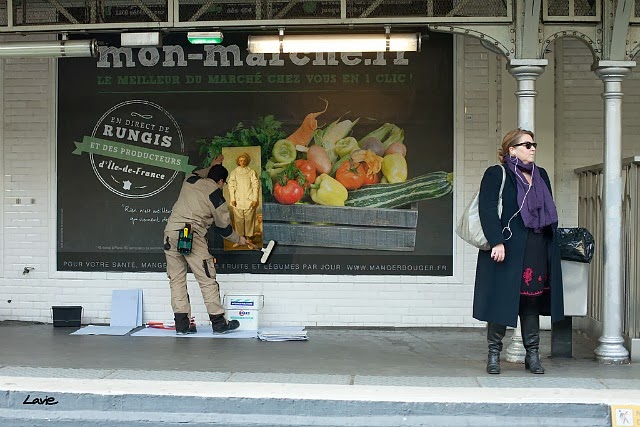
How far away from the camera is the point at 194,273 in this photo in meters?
10.7

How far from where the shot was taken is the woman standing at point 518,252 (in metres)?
8.13

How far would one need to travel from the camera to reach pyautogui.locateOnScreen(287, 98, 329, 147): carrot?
1131 cm

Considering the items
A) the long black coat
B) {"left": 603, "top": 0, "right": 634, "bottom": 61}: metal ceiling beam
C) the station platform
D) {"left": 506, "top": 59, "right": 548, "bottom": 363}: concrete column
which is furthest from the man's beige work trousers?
{"left": 603, "top": 0, "right": 634, "bottom": 61}: metal ceiling beam

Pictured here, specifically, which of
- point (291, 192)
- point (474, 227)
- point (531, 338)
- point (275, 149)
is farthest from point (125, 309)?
point (531, 338)

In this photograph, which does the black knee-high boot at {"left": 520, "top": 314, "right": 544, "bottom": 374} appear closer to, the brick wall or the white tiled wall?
the white tiled wall

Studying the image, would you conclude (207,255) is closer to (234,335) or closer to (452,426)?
(234,335)

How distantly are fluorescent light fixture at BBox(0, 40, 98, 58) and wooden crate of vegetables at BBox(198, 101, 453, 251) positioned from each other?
2.56 m

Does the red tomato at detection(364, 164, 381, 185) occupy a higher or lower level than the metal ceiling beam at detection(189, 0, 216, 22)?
lower

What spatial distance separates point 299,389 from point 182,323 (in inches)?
134

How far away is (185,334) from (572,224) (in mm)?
4450

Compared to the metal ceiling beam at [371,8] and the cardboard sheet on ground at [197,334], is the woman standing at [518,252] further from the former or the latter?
the cardboard sheet on ground at [197,334]

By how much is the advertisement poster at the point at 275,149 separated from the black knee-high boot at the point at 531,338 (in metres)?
2.79

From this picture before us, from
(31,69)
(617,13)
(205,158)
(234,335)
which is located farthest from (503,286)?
(31,69)

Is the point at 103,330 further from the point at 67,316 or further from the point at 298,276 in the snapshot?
the point at 298,276
